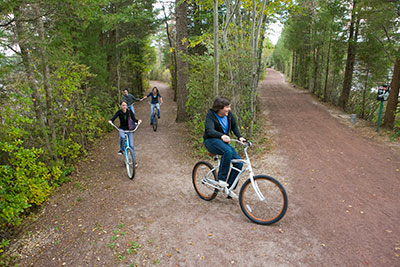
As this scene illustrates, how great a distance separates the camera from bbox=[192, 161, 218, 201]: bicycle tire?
14.8 feet

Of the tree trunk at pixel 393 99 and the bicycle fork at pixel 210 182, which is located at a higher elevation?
the tree trunk at pixel 393 99

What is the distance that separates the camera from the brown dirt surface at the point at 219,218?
3295 mm

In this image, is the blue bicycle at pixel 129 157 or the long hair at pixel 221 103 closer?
the long hair at pixel 221 103

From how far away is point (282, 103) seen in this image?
1598 centimetres

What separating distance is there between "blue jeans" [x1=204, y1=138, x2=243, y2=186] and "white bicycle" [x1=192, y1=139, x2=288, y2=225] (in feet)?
0.24

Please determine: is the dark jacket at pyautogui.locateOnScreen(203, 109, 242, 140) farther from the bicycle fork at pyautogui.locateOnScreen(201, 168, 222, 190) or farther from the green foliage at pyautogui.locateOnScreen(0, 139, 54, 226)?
the green foliage at pyautogui.locateOnScreen(0, 139, 54, 226)

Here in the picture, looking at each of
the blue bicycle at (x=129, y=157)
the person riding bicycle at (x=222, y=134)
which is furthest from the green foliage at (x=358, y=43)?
the blue bicycle at (x=129, y=157)

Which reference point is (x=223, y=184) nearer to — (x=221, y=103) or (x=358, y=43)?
(x=221, y=103)

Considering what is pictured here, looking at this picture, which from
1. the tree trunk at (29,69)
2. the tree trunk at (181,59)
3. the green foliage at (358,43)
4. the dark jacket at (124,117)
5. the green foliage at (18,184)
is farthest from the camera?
the tree trunk at (181,59)

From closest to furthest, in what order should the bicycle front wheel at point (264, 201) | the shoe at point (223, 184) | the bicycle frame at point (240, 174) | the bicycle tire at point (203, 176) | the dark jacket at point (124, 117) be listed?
the bicycle front wheel at point (264, 201) → the bicycle frame at point (240, 174) → the shoe at point (223, 184) → the bicycle tire at point (203, 176) → the dark jacket at point (124, 117)

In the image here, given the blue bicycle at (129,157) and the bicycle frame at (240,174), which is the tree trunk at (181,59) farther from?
the bicycle frame at (240,174)

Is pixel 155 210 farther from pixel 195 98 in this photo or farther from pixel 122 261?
pixel 195 98

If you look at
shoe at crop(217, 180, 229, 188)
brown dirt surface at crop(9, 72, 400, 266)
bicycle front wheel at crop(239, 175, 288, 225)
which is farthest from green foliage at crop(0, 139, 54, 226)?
bicycle front wheel at crop(239, 175, 288, 225)

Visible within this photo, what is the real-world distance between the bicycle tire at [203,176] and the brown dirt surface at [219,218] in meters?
0.19
